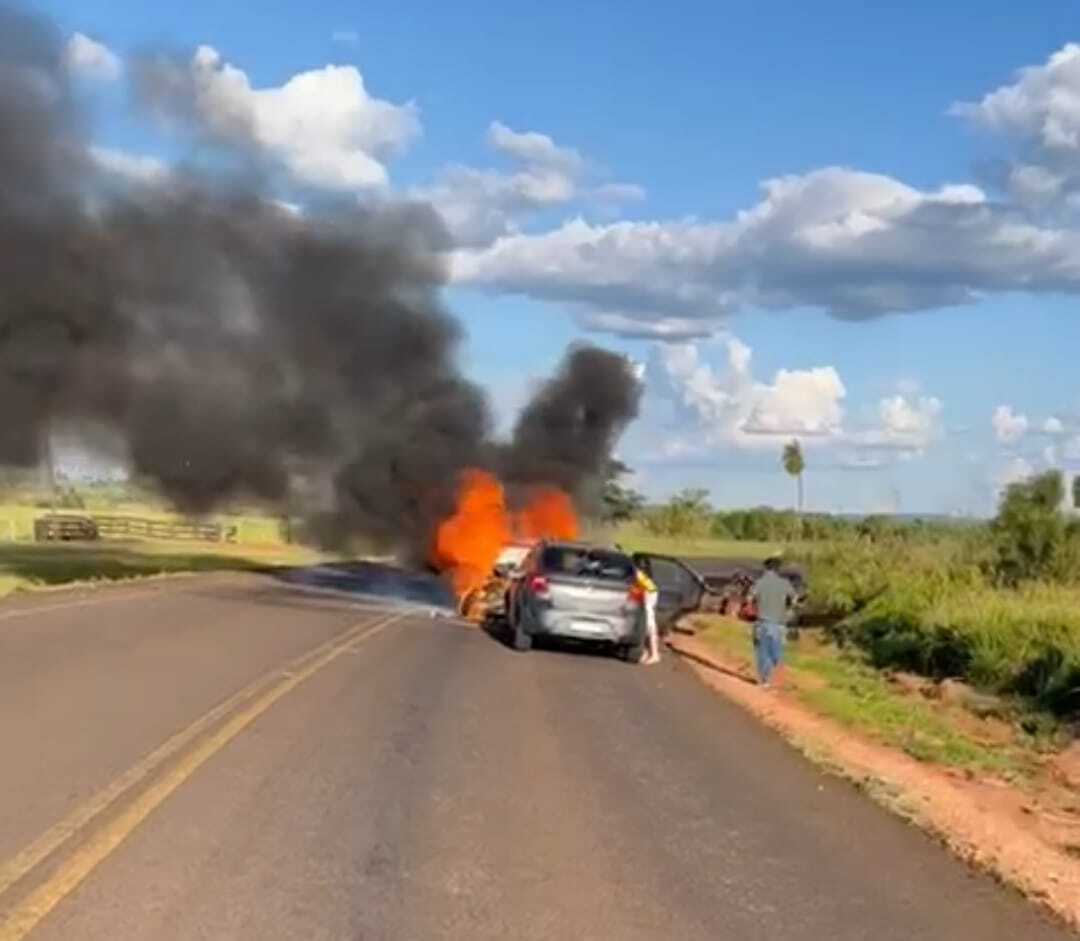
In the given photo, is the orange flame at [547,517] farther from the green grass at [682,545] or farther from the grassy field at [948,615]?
the green grass at [682,545]

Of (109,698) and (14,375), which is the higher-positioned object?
(14,375)

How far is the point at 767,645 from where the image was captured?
771 inches

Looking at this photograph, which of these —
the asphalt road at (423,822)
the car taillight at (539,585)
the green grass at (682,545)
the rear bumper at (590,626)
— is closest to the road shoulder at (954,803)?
the asphalt road at (423,822)

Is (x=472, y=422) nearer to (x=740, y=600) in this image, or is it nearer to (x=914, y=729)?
(x=740, y=600)

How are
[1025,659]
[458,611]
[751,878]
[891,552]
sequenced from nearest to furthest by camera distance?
[751,878] → [1025,659] → [458,611] → [891,552]

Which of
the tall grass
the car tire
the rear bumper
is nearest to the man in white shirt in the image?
the rear bumper

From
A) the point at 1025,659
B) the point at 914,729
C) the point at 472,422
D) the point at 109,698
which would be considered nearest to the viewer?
the point at 109,698

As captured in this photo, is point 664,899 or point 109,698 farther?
point 109,698

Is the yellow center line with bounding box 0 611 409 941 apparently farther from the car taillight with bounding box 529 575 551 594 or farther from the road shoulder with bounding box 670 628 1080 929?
the car taillight with bounding box 529 575 551 594

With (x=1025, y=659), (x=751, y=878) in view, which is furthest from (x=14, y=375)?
(x=751, y=878)

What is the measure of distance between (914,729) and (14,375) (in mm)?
28451

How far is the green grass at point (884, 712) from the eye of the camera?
569 inches

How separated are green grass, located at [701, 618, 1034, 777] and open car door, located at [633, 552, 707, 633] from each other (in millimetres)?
2026

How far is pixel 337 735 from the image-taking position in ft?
39.4
